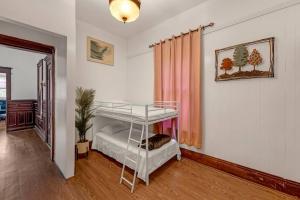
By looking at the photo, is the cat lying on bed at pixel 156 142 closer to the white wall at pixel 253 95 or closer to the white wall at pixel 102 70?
the white wall at pixel 253 95

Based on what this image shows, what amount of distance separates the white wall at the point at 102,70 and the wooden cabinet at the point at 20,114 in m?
3.47

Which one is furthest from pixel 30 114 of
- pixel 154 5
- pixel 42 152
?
pixel 154 5

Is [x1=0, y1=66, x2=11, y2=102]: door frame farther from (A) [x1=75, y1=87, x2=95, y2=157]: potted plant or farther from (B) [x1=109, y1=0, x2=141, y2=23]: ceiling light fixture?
(B) [x1=109, y1=0, x2=141, y2=23]: ceiling light fixture

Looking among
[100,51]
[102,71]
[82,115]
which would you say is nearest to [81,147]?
[82,115]

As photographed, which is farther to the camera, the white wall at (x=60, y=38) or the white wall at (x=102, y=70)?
the white wall at (x=102, y=70)

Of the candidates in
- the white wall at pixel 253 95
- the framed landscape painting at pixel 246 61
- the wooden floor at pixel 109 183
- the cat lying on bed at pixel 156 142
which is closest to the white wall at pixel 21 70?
the wooden floor at pixel 109 183

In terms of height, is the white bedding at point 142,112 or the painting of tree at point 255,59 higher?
the painting of tree at point 255,59

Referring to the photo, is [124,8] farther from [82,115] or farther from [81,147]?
[81,147]

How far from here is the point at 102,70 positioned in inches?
146

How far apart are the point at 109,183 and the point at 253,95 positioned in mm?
2530

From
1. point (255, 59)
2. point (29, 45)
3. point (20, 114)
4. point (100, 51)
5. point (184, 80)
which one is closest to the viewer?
point (255, 59)

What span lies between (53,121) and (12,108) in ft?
12.1

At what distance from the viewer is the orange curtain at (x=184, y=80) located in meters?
2.68

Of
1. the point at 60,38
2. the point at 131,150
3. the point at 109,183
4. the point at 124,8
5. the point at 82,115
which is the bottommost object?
the point at 109,183
